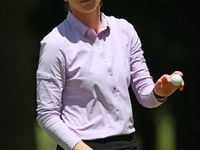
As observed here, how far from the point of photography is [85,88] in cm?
142

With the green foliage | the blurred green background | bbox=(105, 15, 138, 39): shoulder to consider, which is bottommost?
the green foliage

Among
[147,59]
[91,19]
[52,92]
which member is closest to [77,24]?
[91,19]

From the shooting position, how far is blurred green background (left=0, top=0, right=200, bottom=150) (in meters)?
3.06

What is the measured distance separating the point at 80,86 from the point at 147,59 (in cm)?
197

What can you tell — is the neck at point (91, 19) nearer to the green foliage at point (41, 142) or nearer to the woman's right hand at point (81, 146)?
the woman's right hand at point (81, 146)

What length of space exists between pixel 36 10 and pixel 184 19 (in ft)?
4.75

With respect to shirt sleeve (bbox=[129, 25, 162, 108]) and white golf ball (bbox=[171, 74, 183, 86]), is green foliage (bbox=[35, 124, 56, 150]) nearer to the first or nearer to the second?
shirt sleeve (bbox=[129, 25, 162, 108])

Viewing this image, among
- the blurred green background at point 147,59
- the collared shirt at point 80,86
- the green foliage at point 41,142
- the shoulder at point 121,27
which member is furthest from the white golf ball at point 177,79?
the green foliage at point 41,142

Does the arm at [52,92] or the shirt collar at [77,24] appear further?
the shirt collar at [77,24]

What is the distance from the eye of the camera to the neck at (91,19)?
155 centimetres

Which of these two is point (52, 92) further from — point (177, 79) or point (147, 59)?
point (147, 59)

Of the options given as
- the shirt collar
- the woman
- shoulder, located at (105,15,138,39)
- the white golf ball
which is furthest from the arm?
the white golf ball

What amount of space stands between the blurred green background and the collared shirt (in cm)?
165

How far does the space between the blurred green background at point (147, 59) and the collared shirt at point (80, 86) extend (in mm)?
1651
